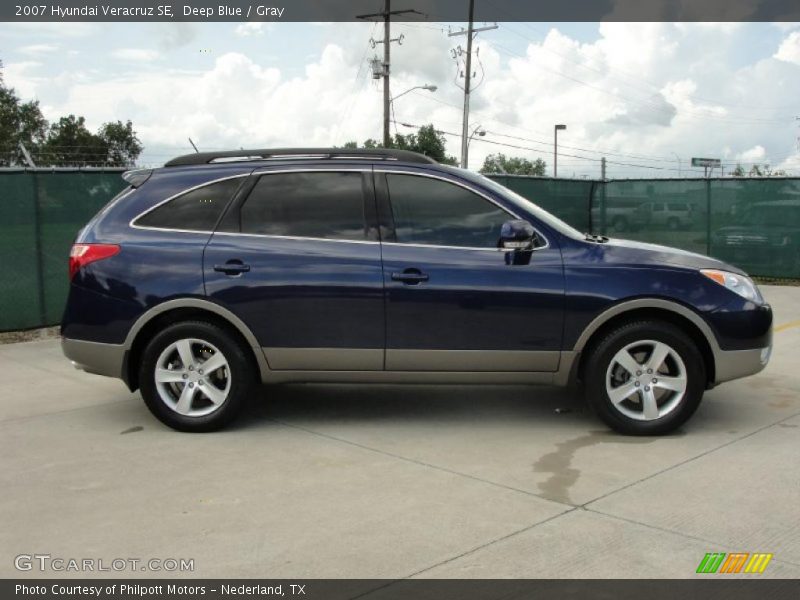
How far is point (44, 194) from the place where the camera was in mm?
9477

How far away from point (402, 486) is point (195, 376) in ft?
5.86

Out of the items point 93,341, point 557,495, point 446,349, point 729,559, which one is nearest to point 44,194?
point 93,341

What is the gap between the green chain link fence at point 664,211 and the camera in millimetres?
9703

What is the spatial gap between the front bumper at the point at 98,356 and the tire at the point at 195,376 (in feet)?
0.55

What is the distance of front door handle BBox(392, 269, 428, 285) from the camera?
217 inches

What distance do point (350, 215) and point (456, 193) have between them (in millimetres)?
737

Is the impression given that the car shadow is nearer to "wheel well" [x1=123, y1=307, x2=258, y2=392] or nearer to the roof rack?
"wheel well" [x1=123, y1=307, x2=258, y2=392]

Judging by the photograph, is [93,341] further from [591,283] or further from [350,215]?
[591,283]

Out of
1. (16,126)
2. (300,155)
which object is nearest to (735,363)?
(300,155)

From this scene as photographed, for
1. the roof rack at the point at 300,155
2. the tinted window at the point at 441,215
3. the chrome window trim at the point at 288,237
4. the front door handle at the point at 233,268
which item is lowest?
the front door handle at the point at 233,268

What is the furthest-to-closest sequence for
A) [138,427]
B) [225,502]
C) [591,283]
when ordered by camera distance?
1. [138,427]
2. [591,283]
3. [225,502]

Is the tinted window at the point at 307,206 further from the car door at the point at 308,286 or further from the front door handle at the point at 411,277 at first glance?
the front door handle at the point at 411,277

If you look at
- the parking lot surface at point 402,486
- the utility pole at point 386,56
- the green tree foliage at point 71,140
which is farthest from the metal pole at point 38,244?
the green tree foliage at point 71,140
